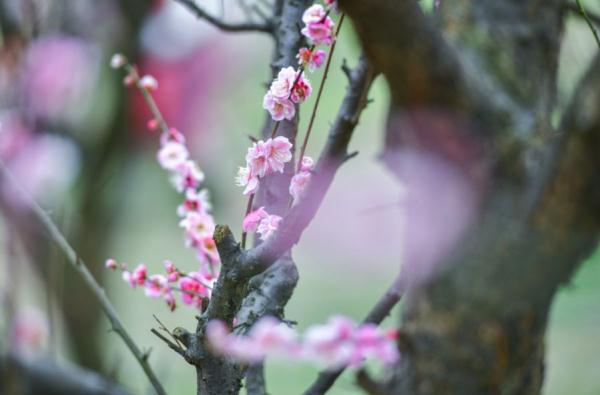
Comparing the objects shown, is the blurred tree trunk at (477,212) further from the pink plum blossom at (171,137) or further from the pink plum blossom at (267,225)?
the pink plum blossom at (171,137)

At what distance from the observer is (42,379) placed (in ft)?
2.25

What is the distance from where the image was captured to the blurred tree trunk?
2.27ft

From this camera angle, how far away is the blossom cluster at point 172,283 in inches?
52.7

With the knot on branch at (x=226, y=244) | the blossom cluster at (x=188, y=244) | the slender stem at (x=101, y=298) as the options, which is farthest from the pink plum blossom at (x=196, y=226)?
the knot on branch at (x=226, y=244)

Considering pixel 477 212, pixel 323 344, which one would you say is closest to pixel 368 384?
pixel 323 344

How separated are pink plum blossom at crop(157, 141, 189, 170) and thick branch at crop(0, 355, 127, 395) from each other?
2.36 feet

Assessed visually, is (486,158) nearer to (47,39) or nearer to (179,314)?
(47,39)

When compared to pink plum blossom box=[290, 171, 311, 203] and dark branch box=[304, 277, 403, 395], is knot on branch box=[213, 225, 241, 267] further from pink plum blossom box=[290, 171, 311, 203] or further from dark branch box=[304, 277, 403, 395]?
dark branch box=[304, 277, 403, 395]

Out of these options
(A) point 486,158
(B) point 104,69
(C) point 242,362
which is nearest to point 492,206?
(A) point 486,158

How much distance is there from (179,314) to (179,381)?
763mm

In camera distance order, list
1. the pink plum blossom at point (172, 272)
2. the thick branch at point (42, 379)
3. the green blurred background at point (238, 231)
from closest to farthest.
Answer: the thick branch at point (42, 379), the pink plum blossom at point (172, 272), the green blurred background at point (238, 231)

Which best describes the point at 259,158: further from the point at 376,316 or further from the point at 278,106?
the point at 376,316

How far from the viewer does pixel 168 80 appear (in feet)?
11.9

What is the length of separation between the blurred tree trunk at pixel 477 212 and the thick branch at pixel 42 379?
30 centimetres
